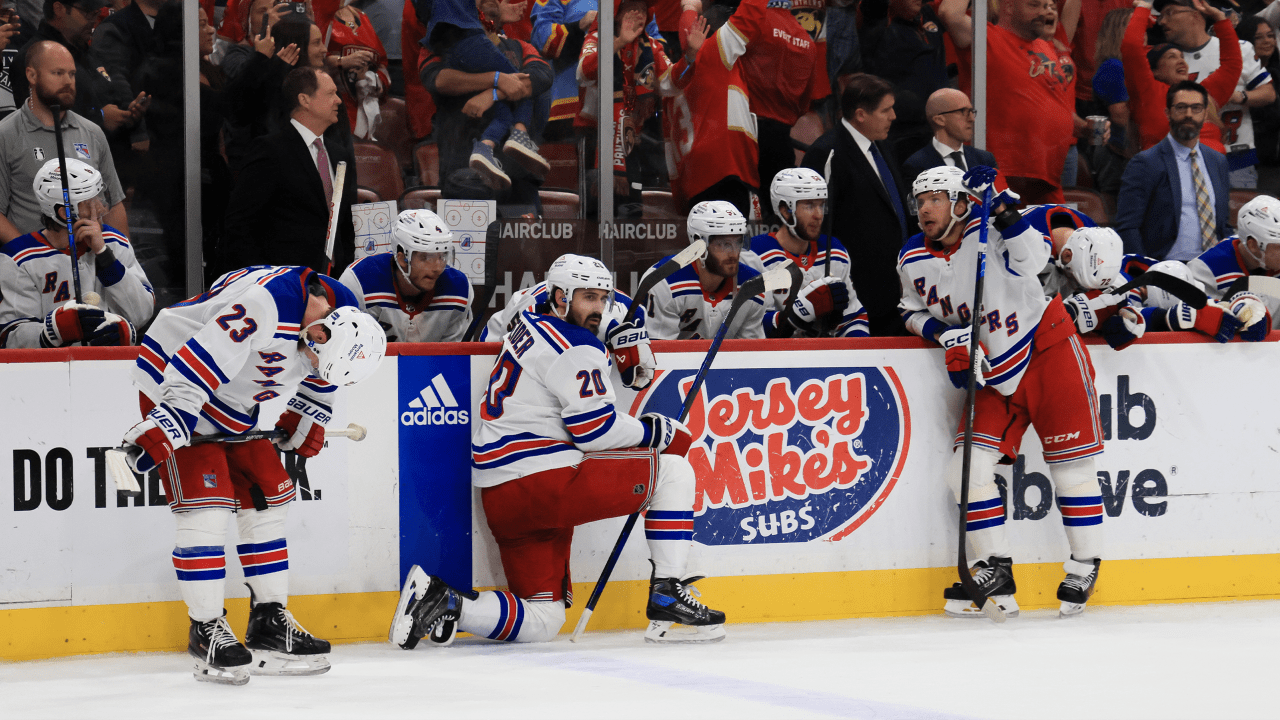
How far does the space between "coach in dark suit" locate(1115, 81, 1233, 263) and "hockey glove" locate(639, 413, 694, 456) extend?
10.2ft

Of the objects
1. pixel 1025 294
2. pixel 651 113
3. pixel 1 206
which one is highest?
pixel 651 113

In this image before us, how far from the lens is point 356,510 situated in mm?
4086

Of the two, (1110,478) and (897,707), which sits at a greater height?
(1110,478)

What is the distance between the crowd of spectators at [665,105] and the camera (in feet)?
17.5

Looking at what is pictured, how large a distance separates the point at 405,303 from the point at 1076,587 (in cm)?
266

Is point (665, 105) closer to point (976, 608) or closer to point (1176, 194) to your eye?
point (1176, 194)

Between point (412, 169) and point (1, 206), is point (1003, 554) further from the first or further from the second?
point (1, 206)

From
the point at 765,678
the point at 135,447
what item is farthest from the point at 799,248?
the point at 135,447

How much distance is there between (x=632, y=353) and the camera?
4.23 m

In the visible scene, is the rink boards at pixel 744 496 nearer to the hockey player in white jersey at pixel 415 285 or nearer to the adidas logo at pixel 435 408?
the adidas logo at pixel 435 408

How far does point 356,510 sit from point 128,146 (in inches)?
86.8

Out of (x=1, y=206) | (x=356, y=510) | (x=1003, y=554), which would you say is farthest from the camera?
(x=1, y=206)

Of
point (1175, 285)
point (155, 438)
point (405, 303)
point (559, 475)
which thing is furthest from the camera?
point (405, 303)


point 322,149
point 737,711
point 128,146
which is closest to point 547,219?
point 322,149
